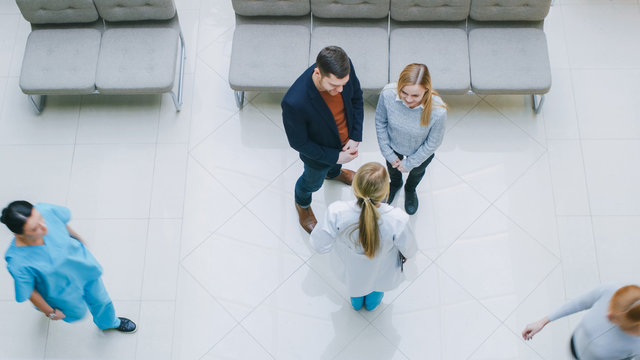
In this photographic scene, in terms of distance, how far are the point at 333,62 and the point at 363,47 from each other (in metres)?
1.81

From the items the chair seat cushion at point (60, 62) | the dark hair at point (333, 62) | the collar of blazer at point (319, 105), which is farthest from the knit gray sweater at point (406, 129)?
the chair seat cushion at point (60, 62)

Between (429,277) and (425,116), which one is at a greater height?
(425,116)

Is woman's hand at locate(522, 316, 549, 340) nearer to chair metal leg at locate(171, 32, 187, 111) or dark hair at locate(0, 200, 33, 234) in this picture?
dark hair at locate(0, 200, 33, 234)

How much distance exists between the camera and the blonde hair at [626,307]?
253 cm

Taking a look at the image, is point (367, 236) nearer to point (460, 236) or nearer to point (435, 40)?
point (460, 236)

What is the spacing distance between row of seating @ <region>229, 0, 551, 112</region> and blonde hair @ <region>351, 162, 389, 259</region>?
1859mm

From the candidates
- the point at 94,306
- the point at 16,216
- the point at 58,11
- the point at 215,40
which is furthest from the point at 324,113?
the point at 58,11

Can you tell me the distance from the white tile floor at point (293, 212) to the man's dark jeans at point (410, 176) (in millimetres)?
162

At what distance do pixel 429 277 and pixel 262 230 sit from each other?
4.04 ft

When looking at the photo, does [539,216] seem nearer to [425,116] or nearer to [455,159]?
[455,159]

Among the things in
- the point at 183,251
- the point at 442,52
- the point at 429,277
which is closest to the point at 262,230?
the point at 183,251

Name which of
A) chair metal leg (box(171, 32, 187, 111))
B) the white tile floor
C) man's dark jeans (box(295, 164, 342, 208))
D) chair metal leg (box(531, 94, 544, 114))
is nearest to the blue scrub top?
the white tile floor

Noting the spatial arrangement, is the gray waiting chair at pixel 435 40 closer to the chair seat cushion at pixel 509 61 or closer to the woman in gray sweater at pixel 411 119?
the chair seat cushion at pixel 509 61

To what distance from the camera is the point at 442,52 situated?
4453 mm
